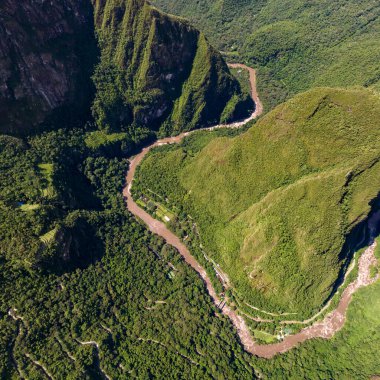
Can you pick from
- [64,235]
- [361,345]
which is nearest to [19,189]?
[64,235]

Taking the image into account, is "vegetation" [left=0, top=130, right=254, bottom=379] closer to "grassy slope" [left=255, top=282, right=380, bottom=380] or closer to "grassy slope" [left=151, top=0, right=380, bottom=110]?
"grassy slope" [left=255, top=282, right=380, bottom=380]

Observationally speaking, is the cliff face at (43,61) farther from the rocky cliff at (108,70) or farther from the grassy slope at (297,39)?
the grassy slope at (297,39)

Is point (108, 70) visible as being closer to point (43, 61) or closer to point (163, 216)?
point (43, 61)

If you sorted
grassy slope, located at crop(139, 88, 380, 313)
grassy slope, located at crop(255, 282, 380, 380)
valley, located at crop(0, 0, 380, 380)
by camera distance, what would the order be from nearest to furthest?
1. valley, located at crop(0, 0, 380, 380)
2. grassy slope, located at crop(139, 88, 380, 313)
3. grassy slope, located at crop(255, 282, 380, 380)

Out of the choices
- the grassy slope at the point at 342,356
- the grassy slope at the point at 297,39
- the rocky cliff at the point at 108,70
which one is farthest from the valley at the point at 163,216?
the grassy slope at the point at 297,39

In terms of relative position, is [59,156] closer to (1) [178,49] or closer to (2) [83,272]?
(2) [83,272]

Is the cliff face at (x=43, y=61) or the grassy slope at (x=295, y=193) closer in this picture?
the grassy slope at (x=295, y=193)

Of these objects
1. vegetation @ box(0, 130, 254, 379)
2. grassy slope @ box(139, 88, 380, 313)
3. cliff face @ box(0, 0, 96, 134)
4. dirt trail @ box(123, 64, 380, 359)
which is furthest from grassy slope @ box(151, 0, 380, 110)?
vegetation @ box(0, 130, 254, 379)
